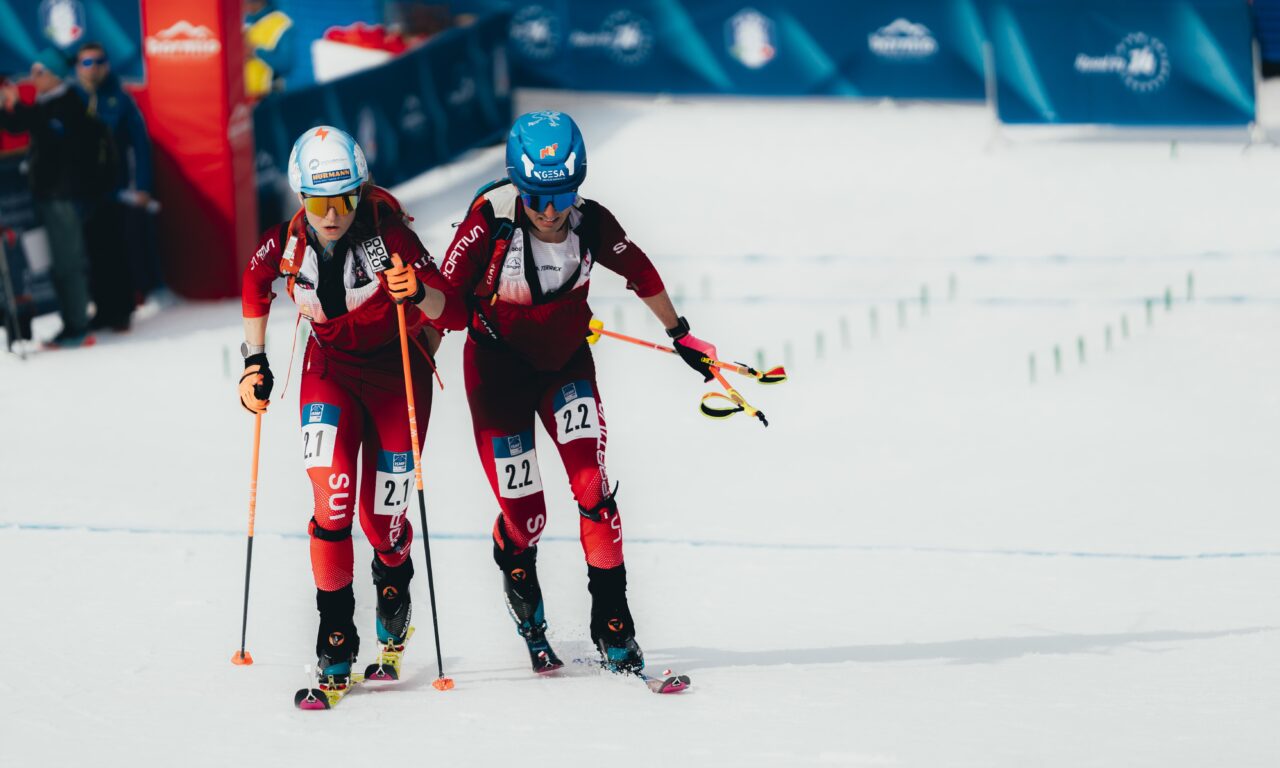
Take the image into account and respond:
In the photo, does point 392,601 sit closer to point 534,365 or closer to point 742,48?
point 534,365

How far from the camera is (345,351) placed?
280 inches

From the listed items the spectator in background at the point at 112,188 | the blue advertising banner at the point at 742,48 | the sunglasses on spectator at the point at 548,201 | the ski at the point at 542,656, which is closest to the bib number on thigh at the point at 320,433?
the sunglasses on spectator at the point at 548,201

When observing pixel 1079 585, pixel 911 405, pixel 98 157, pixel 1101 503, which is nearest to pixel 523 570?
pixel 1079 585

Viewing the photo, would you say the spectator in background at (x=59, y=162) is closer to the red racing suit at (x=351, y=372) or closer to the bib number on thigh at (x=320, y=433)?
the red racing suit at (x=351, y=372)

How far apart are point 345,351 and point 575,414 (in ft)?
2.88

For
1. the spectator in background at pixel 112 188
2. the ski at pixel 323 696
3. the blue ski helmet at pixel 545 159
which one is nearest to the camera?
the blue ski helmet at pixel 545 159

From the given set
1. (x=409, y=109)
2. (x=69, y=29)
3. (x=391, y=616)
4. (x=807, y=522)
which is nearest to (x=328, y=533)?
(x=391, y=616)

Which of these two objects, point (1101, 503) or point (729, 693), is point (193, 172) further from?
point (729, 693)

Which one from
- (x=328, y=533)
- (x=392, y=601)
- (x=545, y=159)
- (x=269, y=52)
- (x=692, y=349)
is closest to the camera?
(x=545, y=159)

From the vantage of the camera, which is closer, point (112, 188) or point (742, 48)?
point (112, 188)

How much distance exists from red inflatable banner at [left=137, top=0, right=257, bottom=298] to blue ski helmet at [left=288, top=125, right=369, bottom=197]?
8729 millimetres

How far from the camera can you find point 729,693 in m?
7.26

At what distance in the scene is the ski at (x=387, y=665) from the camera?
737 centimetres

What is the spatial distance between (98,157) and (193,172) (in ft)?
4.93
